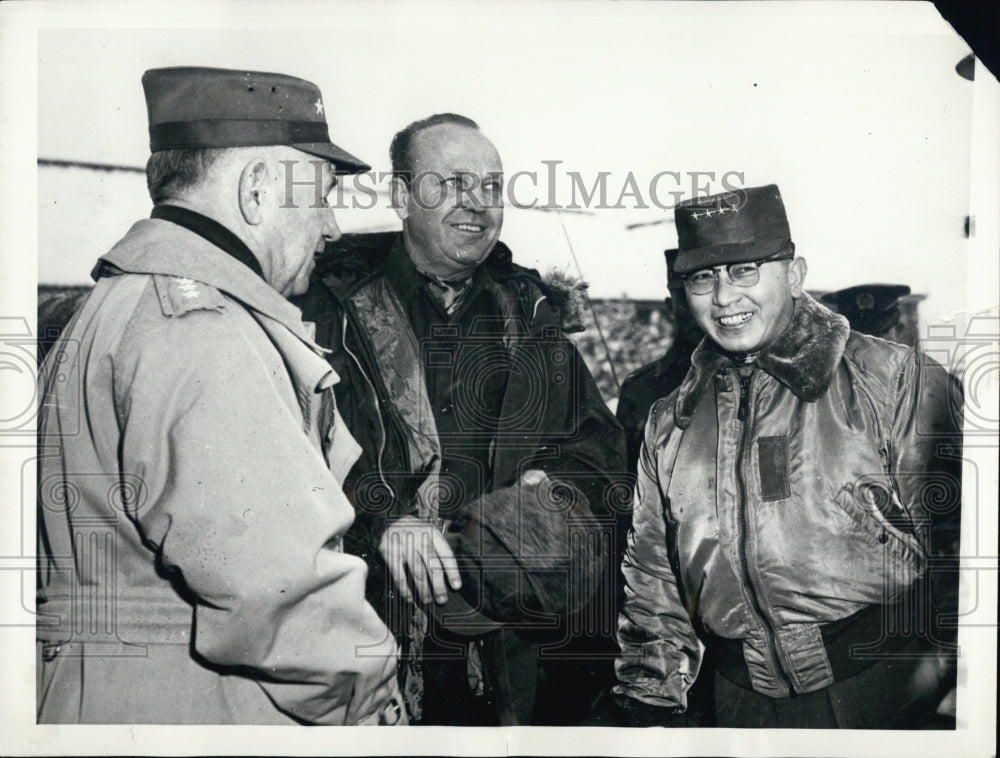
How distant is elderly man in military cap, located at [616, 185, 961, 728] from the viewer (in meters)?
3.01

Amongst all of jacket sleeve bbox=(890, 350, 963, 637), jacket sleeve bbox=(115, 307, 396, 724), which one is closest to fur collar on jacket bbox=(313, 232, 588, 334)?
jacket sleeve bbox=(115, 307, 396, 724)

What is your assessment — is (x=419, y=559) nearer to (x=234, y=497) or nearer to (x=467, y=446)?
(x=467, y=446)

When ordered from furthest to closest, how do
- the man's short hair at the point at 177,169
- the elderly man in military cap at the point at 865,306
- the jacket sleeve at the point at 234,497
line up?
the elderly man in military cap at the point at 865,306 < the man's short hair at the point at 177,169 < the jacket sleeve at the point at 234,497

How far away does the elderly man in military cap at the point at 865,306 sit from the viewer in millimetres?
3068

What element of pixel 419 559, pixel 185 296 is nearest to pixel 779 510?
pixel 419 559

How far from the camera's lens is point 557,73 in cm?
306

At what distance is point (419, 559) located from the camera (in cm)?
299

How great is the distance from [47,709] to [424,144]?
1989 millimetres

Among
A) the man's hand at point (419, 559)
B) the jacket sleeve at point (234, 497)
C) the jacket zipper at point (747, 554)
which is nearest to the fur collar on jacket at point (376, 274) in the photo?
the jacket sleeve at point (234, 497)

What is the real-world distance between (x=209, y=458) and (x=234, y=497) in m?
0.13

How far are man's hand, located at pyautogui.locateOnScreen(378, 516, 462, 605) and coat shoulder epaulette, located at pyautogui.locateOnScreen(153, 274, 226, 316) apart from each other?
809 millimetres

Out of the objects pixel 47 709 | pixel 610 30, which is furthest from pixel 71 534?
pixel 610 30

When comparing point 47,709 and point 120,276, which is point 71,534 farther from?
point 120,276

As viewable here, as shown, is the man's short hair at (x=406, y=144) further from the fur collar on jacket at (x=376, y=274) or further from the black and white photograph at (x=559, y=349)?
the fur collar on jacket at (x=376, y=274)
